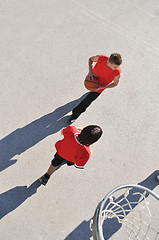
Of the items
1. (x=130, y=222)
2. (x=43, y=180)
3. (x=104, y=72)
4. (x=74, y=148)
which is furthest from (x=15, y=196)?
(x=104, y=72)

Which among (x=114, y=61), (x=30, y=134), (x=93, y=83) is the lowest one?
(x=30, y=134)

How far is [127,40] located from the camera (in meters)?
6.26

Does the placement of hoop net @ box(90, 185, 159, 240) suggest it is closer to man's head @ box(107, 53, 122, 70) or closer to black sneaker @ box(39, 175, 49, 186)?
black sneaker @ box(39, 175, 49, 186)

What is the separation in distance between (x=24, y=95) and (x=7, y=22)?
2.00 m

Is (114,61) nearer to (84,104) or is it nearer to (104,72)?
(104,72)

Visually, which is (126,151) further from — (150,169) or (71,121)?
(71,121)

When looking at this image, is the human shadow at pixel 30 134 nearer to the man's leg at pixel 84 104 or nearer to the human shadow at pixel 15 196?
the man's leg at pixel 84 104

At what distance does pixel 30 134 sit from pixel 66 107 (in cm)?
90

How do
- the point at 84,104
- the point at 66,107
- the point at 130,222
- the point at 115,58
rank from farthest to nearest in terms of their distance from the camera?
the point at 66,107 → the point at 84,104 → the point at 130,222 → the point at 115,58

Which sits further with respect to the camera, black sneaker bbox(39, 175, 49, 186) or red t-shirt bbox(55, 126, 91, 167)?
black sneaker bbox(39, 175, 49, 186)

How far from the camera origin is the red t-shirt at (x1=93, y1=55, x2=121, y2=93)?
3.98 metres

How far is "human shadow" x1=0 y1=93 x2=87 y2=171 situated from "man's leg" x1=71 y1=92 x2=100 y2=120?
24 centimetres

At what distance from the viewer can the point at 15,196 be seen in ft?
13.2

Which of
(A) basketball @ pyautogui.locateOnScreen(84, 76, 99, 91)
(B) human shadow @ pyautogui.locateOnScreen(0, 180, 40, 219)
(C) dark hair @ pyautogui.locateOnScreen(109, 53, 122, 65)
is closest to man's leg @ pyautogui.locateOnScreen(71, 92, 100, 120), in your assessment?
(A) basketball @ pyautogui.locateOnScreen(84, 76, 99, 91)
